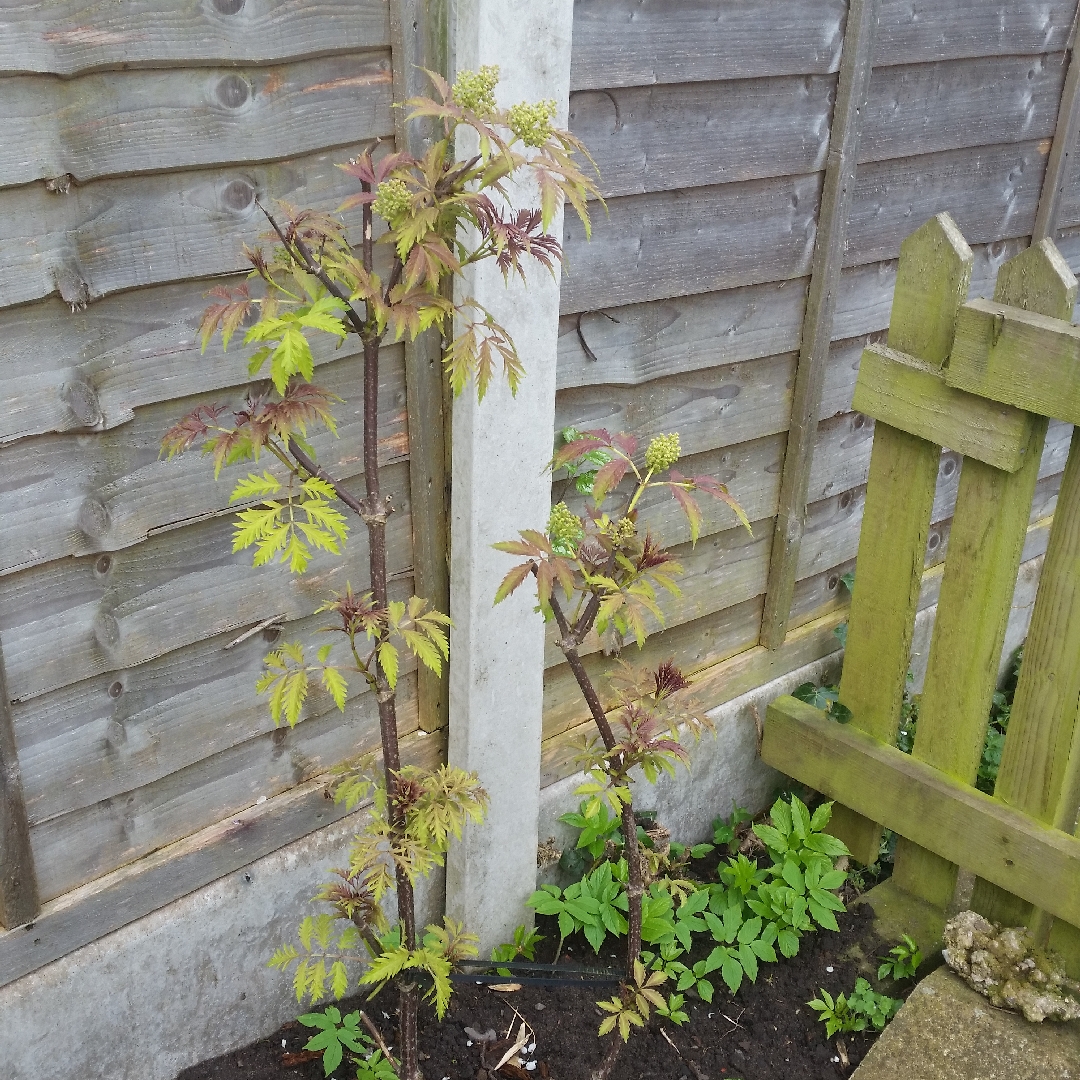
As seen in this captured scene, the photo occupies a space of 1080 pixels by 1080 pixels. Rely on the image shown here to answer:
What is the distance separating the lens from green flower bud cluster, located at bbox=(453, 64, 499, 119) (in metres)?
1.72

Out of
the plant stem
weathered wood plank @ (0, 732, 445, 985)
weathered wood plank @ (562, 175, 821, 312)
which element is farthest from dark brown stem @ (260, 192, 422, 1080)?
weathered wood plank @ (562, 175, 821, 312)

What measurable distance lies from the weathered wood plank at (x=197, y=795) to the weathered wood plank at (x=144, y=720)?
0.03m

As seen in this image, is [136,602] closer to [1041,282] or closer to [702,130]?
[702,130]

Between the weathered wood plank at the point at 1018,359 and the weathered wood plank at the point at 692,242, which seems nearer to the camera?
the weathered wood plank at the point at 1018,359

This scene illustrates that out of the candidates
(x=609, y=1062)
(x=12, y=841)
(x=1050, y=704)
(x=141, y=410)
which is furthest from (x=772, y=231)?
(x=12, y=841)

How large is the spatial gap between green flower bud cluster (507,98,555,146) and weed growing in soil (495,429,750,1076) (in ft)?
1.67

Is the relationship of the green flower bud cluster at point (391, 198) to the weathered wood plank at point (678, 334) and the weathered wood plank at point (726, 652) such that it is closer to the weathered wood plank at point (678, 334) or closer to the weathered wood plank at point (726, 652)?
the weathered wood plank at point (678, 334)

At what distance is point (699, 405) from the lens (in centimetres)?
308

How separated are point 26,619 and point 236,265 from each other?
0.73 meters

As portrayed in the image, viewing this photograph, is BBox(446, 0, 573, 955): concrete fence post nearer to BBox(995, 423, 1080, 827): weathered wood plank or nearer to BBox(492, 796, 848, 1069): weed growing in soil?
BBox(492, 796, 848, 1069): weed growing in soil

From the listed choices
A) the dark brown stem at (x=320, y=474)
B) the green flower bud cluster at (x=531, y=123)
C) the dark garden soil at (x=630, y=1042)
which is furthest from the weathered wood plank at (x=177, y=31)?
the dark garden soil at (x=630, y=1042)

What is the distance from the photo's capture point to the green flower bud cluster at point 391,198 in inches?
67.1

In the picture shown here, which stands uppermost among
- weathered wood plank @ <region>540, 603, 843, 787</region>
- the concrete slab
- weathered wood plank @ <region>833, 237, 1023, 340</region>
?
weathered wood plank @ <region>833, 237, 1023, 340</region>

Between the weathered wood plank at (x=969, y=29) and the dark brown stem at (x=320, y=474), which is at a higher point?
the weathered wood plank at (x=969, y=29)
